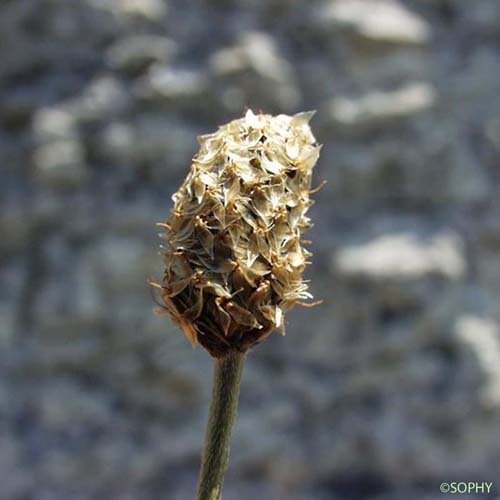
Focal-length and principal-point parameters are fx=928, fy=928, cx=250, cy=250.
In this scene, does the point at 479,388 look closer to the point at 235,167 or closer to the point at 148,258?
the point at 148,258

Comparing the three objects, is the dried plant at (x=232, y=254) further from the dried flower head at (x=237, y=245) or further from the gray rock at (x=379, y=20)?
the gray rock at (x=379, y=20)

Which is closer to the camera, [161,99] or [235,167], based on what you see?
[235,167]

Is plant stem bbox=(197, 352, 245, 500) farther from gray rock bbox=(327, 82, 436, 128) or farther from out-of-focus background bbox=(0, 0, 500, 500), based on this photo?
gray rock bbox=(327, 82, 436, 128)

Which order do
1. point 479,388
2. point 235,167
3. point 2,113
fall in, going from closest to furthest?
point 235,167, point 479,388, point 2,113

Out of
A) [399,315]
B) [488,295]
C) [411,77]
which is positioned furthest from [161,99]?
[488,295]

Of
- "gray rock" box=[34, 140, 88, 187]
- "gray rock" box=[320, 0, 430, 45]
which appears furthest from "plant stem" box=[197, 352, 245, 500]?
"gray rock" box=[320, 0, 430, 45]

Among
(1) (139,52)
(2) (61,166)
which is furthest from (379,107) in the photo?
(2) (61,166)

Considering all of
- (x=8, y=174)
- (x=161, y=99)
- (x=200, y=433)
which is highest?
(x=161, y=99)
